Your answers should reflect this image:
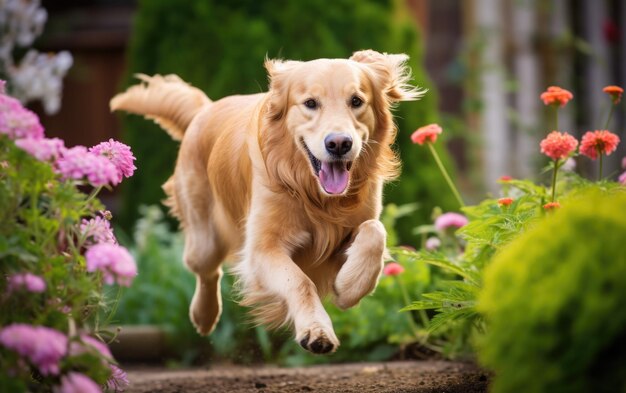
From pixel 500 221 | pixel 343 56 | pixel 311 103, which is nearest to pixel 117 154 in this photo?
pixel 311 103

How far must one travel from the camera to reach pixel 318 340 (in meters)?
2.83

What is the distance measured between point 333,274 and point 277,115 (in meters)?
0.67

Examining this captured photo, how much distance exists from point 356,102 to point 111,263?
4.03 feet

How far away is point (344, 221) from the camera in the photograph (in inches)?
134

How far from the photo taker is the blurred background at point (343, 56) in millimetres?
5078

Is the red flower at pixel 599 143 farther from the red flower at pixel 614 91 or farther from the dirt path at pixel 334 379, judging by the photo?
the dirt path at pixel 334 379

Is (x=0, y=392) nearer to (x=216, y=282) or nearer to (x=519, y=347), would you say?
(x=519, y=347)

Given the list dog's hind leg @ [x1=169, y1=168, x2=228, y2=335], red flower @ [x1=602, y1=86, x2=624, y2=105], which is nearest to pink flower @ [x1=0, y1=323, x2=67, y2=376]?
dog's hind leg @ [x1=169, y1=168, x2=228, y2=335]

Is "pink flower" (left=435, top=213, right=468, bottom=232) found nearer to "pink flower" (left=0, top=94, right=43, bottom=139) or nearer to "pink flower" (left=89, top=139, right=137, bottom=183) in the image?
"pink flower" (left=89, top=139, right=137, bottom=183)

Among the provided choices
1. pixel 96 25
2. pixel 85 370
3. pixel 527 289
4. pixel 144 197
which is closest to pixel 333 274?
pixel 85 370

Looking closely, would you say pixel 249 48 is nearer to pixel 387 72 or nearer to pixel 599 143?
pixel 387 72

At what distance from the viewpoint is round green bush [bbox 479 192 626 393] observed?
6.25 feet

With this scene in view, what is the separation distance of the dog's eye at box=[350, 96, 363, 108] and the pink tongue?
8.8 inches

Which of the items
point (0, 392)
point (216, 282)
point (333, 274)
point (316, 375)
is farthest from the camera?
point (216, 282)
